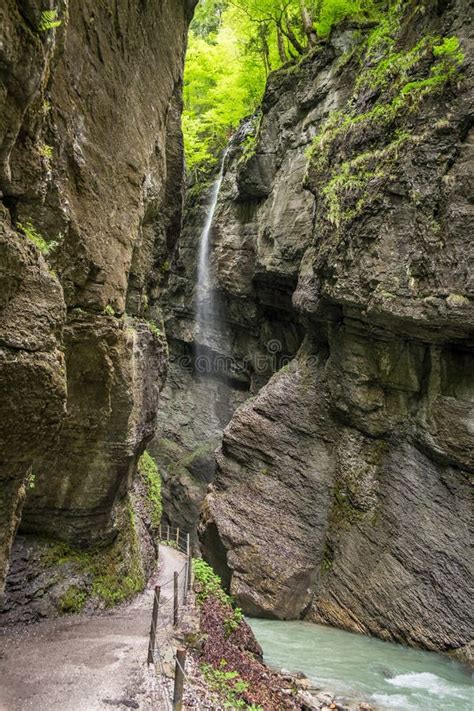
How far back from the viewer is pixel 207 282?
81.6 ft

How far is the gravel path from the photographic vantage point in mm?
5492

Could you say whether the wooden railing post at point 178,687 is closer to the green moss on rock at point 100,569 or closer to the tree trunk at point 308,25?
the green moss on rock at point 100,569

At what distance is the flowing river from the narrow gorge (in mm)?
726

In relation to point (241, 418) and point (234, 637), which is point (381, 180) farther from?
point (234, 637)

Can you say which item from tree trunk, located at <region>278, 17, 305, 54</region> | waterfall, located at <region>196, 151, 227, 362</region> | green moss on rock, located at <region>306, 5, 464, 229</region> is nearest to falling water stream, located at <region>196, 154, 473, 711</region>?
green moss on rock, located at <region>306, 5, 464, 229</region>

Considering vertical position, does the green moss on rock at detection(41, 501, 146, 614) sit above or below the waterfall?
below

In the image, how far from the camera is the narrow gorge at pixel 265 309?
5703 mm

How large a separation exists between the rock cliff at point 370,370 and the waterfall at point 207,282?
6.03 meters

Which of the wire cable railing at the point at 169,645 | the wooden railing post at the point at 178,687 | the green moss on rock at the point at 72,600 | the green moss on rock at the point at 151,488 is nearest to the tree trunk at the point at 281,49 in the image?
the green moss on rock at the point at 151,488

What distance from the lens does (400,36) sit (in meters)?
15.0

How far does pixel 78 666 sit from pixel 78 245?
19.1 ft

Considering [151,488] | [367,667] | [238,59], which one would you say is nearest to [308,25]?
[238,59]

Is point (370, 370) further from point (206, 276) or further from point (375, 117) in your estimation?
point (206, 276)

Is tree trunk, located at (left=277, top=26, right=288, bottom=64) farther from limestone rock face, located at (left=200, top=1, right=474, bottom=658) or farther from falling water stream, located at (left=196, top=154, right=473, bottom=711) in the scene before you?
falling water stream, located at (left=196, top=154, right=473, bottom=711)
